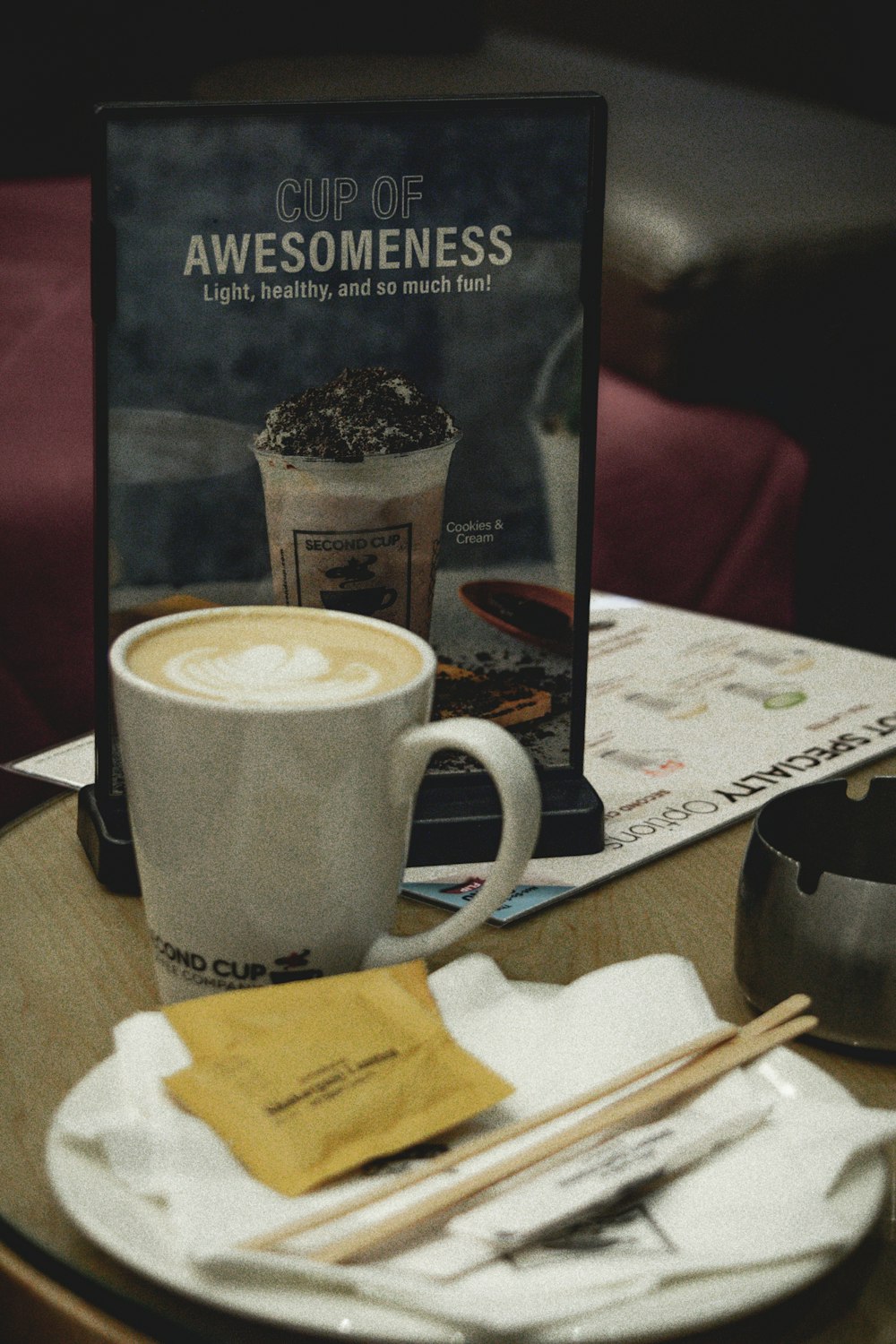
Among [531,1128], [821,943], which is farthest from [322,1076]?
[821,943]

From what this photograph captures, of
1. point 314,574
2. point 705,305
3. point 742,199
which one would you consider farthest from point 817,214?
point 314,574

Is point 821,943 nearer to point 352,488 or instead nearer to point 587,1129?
point 587,1129

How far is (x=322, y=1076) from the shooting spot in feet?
1.50

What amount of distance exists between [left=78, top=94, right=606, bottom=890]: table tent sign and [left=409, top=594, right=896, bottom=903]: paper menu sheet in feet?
0.44

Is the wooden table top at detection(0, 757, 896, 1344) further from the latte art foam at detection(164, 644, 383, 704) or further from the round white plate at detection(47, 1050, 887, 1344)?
the latte art foam at detection(164, 644, 383, 704)

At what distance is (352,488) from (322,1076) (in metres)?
0.25

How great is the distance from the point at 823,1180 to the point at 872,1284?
37mm

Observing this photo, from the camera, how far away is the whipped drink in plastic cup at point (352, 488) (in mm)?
621

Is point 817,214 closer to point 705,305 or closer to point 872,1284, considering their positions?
point 705,305

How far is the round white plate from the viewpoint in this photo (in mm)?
376

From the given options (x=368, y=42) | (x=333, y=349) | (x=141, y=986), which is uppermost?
(x=368, y=42)

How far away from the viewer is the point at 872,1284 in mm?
432

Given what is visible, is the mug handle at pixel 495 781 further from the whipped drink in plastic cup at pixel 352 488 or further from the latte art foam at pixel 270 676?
the whipped drink in plastic cup at pixel 352 488

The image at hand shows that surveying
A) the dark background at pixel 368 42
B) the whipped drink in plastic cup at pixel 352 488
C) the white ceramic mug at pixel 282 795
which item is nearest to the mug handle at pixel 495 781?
the white ceramic mug at pixel 282 795
